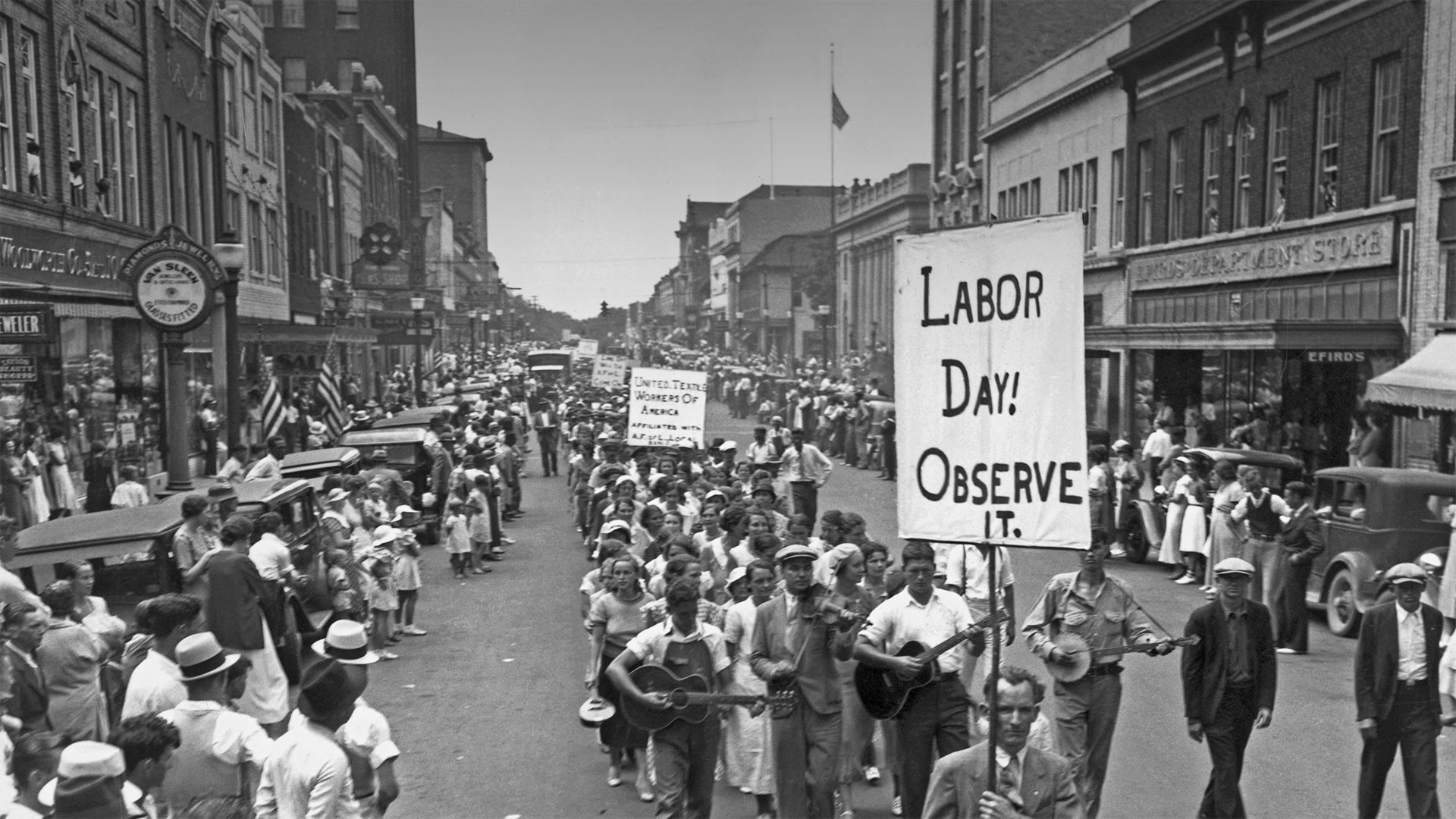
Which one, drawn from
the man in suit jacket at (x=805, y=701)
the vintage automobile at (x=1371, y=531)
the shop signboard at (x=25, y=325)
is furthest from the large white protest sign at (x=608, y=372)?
the man in suit jacket at (x=805, y=701)

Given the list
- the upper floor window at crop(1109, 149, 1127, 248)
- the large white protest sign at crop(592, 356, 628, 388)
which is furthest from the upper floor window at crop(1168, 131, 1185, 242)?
the large white protest sign at crop(592, 356, 628, 388)

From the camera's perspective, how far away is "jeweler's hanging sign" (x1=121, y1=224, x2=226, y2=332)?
19.3 m

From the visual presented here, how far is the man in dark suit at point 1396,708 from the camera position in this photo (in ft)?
27.0

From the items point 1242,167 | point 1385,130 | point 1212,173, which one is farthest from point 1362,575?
point 1212,173

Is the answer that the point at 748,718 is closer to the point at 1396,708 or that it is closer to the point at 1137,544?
the point at 1396,708

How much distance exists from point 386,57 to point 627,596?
81580mm

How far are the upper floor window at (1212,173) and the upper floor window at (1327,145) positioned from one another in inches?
203

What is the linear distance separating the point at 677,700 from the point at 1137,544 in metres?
13.7

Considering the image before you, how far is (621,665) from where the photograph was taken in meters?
7.96

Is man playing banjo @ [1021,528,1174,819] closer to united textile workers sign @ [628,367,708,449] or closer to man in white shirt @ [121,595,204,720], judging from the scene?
man in white shirt @ [121,595,204,720]

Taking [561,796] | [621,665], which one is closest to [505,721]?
[561,796]

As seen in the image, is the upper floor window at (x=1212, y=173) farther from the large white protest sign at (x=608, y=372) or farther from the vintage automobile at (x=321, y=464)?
the vintage automobile at (x=321, y=464)

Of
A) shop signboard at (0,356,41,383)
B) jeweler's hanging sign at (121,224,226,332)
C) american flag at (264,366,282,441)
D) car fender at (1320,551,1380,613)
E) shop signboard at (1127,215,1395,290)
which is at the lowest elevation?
car fender at (1320,551,1380,613)

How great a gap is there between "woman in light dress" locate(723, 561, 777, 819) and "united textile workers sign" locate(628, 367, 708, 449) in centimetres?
1198
